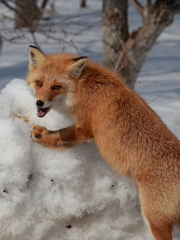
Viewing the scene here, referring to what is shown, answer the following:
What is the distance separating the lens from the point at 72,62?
11.1 ft

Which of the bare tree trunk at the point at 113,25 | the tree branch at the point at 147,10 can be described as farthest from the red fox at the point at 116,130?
the tree branch at the point at 147,10

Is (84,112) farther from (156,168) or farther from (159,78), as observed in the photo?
(159,78)

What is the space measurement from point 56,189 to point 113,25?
490 centimetres

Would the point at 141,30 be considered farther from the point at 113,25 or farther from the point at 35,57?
the point at 35,57

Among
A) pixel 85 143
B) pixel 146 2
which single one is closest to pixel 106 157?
pixel 85 143

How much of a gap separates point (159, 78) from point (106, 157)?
667 centimetres

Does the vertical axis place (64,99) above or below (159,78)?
above

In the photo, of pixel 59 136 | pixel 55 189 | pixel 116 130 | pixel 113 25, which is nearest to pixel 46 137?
pixel 59 136

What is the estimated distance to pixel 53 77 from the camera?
11.0 feet

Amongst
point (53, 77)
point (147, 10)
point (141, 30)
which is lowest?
point (141, 30)

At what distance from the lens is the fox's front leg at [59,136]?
3395 mm

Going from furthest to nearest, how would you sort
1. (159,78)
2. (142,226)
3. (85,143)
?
1. (159,78)
2. (142,226)
3. (85,143)

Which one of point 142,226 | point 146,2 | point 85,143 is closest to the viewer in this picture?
point 85,143

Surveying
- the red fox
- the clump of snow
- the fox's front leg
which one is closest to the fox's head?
the red fox
